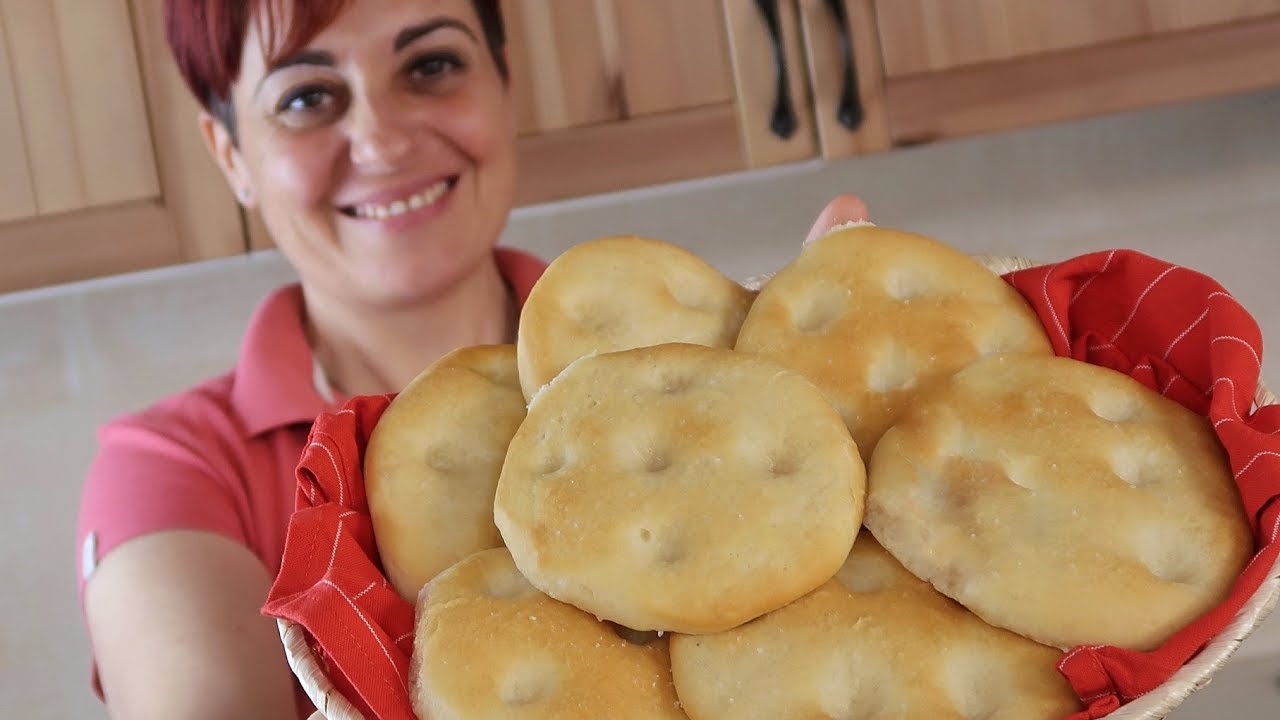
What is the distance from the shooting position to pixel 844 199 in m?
0.91

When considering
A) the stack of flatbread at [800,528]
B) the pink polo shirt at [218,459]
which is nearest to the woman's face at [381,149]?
the pink polo shirt at [218,459]

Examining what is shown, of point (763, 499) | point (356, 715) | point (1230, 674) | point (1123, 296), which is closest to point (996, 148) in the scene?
point (1230, 674)

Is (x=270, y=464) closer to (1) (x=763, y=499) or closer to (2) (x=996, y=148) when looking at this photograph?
(1) (x=763, y=499)

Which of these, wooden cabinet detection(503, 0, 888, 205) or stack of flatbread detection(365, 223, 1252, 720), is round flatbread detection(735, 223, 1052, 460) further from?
wooden cabinet detection(503, 0, 888, 205)

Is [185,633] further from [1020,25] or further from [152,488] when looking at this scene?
[1020,25]

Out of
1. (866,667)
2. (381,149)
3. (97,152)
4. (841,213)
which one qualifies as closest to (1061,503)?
(866,667)

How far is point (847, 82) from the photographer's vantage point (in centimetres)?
150

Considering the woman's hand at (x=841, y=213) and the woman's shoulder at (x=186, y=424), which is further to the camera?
the woman's shoulder at (x=186, y=424)

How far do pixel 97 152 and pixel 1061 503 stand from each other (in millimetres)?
1344

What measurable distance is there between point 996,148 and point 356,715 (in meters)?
1.67

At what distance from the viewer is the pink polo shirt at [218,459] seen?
3.64 ft

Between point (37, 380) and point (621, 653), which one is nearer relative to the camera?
point (621, 653)

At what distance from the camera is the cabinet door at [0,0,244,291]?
56.7 inches

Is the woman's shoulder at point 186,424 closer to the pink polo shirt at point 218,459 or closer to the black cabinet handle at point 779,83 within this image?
the pink polo shirt at point 218,459
